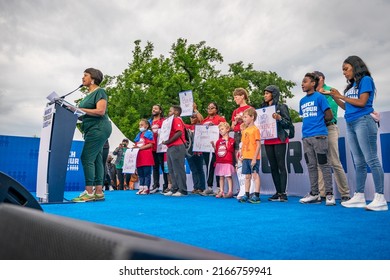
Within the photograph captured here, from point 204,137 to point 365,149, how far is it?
321 cm

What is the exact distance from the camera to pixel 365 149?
3.60 metres

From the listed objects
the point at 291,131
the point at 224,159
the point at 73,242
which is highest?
the point at 291,131

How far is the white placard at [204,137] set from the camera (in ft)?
20.6

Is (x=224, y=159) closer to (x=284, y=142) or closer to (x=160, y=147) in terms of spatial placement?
(x=284, y=142)

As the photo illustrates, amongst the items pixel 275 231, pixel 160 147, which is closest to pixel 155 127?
pixel 160 147

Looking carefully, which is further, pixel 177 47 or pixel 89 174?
pixel 177 47

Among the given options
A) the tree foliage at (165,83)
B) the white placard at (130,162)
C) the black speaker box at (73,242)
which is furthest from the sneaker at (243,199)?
the tree foliage at (165,83)

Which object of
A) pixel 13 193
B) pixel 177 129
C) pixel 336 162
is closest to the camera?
pixel 13 193

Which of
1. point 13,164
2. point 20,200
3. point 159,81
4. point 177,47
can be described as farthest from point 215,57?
point 20,200

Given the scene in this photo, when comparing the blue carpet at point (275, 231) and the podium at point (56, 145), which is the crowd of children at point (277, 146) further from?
the podium at point (56, 145)

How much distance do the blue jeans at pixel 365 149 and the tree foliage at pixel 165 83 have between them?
1899cm

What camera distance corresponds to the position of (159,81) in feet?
77.1
